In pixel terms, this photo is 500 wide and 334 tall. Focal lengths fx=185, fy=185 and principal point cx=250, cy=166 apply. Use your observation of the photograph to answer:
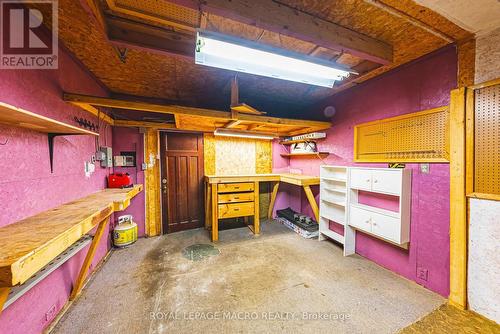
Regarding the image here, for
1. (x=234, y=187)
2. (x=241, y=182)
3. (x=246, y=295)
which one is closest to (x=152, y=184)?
(x=234, y=187)

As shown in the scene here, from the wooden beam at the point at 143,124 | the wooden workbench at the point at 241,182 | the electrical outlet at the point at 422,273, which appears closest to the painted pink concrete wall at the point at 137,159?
the wooden beam at the point at 143,124

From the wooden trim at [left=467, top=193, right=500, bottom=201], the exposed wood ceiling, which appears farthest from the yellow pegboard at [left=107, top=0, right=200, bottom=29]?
the wooden trim at [left=467, top=193, right=500, bottom=201]

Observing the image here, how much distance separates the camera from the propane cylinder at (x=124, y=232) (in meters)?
2.84

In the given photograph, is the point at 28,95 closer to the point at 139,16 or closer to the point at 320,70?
the point at 139,16

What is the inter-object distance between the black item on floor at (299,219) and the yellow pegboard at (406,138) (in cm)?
144

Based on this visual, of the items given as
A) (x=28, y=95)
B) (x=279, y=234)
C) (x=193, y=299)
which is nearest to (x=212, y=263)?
(x=193, y=299)

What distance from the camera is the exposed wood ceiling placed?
1.30 m

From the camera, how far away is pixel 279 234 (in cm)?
339

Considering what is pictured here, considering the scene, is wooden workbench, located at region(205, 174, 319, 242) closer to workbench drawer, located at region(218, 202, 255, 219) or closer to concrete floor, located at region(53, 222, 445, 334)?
workbench drawer, located at region(218, 202, 255, 219)

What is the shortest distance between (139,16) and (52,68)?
0.97 m

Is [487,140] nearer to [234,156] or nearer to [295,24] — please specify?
[295,24]

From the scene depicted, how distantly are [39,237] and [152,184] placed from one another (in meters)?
2.48

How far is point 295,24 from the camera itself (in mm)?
1340

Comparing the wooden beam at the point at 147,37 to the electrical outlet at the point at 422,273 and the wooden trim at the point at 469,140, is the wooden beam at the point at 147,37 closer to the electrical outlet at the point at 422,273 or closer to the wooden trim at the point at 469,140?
the wooden trim at the point at 469,140
